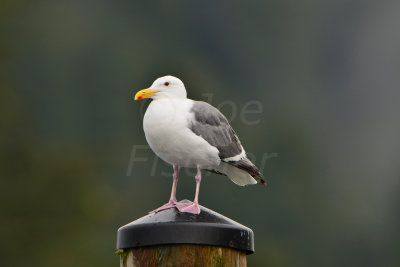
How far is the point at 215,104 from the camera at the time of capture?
1534 inches

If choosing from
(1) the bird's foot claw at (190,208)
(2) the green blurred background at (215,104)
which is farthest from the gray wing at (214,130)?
(2) the green blurred background at (215,104)

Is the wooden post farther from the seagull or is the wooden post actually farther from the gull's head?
the gull's head

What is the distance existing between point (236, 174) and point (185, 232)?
222 centimetres

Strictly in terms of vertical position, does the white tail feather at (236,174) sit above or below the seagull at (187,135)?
below

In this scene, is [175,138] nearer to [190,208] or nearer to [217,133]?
[217,133]

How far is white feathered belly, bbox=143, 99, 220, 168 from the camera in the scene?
5852mm

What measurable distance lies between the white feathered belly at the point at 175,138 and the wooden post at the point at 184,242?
1.39m

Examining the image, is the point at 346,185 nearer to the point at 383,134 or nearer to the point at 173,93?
the point at 383,134

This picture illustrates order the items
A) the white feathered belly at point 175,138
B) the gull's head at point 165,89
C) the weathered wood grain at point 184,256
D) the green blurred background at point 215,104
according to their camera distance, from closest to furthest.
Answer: the weathered wood grain at point 184,256 < the white feathered belly at point 175,138 < the gull's head at point 165,89 < the green blurred background at point 215,104

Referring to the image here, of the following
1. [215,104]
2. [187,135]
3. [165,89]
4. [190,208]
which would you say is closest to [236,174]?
[187,135]

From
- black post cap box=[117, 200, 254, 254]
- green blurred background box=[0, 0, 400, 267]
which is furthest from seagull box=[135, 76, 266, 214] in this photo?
green blurred background box=[0, 0, 400, 267]

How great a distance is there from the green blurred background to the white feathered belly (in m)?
3.42

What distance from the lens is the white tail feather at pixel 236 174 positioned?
6469 mm

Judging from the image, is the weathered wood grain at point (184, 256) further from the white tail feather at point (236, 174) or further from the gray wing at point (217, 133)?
the white tail feather at point (236, 174)
